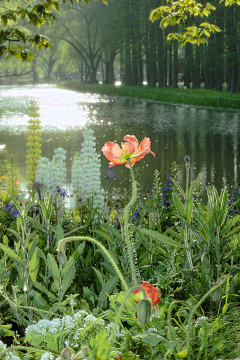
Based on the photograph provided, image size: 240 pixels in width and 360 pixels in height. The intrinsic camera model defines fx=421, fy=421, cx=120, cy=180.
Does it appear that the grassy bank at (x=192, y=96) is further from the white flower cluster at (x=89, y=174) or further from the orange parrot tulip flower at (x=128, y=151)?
the orange parrot tulip flower at (x=128, y=151)

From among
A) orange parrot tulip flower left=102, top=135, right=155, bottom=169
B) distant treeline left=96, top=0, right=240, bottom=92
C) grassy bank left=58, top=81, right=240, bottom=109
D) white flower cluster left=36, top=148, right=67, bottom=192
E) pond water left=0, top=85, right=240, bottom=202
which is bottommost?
pond water left=0, top=85, right=240, bottom=202

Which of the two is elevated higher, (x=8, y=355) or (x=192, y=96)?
(x=192, y=96)

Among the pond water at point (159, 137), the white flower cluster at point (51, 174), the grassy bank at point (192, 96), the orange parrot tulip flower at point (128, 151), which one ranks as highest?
the grassy bank at point (192, 96)

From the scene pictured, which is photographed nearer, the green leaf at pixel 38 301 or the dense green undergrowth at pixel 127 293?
the dense green undergrowth at pixel 127 293

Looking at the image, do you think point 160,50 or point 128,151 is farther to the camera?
point 160,50

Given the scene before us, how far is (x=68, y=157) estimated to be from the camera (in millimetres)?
11320

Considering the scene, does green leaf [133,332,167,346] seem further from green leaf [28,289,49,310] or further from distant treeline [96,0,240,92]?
distant treeline [96,0,240,92]

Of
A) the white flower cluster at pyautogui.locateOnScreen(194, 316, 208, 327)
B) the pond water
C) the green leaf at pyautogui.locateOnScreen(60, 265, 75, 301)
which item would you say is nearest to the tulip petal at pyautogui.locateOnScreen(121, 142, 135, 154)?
the green leaf at pyautogui.locateOnScreen(60, 265, 75, 301)

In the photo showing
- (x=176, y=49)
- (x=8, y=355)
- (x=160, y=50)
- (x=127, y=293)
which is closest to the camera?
(x=127, y=293)

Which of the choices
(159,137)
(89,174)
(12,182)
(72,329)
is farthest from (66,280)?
(159,137)

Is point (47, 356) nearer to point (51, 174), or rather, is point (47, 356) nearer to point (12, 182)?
point (51, 174)

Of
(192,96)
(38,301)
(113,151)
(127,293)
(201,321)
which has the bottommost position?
(38,301)

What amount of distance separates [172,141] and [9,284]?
11.3 meters

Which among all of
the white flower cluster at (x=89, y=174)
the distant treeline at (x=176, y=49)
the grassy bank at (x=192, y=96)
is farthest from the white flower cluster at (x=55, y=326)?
the distant treeline at (x=176, y=49)
